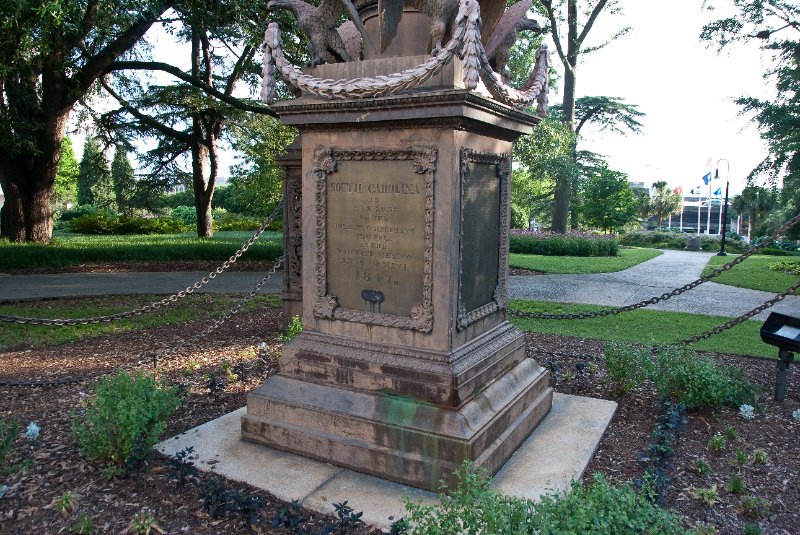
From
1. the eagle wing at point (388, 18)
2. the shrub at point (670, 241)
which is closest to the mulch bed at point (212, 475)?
the eagle wing at point (388, 18)

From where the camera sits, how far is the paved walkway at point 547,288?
12.8 metres

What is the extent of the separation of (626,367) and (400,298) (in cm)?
282

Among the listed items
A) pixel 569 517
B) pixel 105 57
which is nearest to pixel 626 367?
pixel 569 517

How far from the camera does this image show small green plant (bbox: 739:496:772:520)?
3875mm

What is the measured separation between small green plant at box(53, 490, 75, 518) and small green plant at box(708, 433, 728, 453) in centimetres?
472

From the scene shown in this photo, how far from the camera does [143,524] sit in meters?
3.50

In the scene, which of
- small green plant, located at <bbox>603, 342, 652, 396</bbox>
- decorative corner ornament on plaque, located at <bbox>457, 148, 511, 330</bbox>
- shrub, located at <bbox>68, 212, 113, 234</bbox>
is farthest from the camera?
shrub, located at <bbox>68, 212, 113, 234</bbox>

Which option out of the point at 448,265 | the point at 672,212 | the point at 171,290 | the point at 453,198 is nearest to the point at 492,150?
the point at 453,198

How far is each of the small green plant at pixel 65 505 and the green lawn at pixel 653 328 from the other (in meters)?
7.46

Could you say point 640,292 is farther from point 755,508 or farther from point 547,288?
point 755,508

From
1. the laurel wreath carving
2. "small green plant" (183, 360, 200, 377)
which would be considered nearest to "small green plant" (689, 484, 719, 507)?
the laurel wreath carving

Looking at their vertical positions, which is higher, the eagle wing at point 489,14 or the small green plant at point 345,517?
the eagle wing at point 489,14

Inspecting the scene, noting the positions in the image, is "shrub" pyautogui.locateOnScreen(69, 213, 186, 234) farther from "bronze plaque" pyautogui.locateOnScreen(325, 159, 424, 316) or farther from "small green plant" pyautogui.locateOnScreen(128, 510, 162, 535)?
"small green plant" pyautogui.locateOnScreen(128, 510, 162, 535)

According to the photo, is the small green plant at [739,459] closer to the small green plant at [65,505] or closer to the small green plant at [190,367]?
the small green plant at [65,505]
